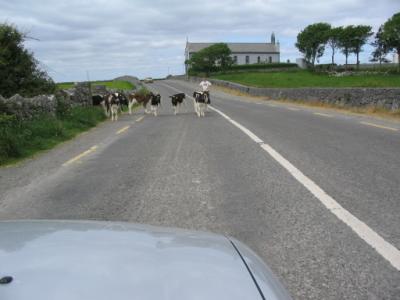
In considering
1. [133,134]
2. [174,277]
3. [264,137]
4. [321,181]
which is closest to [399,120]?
[264,137]

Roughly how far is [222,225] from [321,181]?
108 inches

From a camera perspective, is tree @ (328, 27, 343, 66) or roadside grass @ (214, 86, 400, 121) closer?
roadside grass @ (214, 86, 400, 121)

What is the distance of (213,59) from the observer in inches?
4176

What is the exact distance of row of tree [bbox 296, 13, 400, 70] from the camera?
109 meters

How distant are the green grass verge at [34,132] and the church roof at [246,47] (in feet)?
420

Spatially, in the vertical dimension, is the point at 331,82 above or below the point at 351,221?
below

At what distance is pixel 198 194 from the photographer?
734 cm

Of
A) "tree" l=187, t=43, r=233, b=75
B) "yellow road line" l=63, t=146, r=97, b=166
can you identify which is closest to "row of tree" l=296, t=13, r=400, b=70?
"tree" l=187, t=43, r=233, b=75

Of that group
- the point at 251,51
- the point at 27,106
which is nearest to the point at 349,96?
the point at 27,106

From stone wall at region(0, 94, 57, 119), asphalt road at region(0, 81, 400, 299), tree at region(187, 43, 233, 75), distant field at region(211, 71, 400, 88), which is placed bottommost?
distant field at region(211, 71, 400, 88)

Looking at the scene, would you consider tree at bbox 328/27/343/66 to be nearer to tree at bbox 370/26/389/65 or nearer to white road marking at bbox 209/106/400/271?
tree at bbox 370/26/389/65

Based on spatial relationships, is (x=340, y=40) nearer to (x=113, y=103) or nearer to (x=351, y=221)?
(x=113, y=103)

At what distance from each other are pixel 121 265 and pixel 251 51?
489ft

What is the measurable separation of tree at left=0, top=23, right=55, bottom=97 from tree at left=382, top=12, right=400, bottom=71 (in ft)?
264
